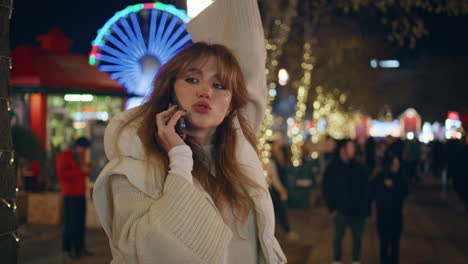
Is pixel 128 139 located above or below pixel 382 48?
below

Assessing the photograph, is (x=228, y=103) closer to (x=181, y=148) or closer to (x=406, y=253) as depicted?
(x=181, y=148)

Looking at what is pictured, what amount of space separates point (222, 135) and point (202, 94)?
1.08 ft

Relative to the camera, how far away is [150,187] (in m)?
1.85

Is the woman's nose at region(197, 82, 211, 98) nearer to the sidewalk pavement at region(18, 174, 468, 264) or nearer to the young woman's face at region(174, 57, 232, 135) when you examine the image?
the young woman's face at region(174, 57, 232, 135)

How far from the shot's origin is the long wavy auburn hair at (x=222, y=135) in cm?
208

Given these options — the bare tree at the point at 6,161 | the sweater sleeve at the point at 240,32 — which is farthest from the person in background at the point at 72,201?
the sweater sleeve at the point at 240,32

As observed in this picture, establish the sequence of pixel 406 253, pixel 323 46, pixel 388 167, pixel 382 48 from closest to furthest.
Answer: pixel 388 167
pixel 406 253
pixel 323 46
pixel 382 48

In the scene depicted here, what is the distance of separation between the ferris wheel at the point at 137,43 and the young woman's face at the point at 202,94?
1017 centimetres

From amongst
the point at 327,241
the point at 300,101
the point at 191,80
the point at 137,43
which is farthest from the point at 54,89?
the point at 191,80

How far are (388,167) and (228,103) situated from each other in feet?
18.7

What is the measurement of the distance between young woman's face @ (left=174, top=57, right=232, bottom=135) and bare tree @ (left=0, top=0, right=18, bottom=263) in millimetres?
769

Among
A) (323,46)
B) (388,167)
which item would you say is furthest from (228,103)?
(323,46)

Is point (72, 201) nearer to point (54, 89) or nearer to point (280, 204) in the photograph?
point (280, 204)

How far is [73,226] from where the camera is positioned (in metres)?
7.96
